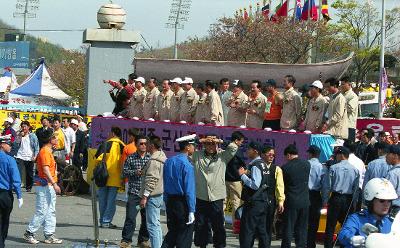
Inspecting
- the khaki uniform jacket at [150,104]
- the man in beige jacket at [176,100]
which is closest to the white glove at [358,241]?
the man in beige jacket at [176,100]

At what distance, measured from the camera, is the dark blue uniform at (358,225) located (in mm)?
8070

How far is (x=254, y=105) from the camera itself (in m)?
18.6

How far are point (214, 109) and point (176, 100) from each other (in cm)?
150

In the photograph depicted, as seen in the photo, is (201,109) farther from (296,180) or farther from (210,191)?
(210,191)

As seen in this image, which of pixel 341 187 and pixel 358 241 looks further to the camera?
pixel 341 187

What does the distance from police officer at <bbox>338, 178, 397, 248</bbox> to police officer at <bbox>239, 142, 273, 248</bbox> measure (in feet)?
19.5

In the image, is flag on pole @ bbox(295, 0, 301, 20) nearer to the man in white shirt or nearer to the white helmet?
the man in white shirt

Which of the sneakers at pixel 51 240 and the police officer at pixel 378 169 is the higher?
the police officer at pixel 378 169

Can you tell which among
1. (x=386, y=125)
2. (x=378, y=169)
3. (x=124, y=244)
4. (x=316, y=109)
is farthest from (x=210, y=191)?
(x=386, y=125)

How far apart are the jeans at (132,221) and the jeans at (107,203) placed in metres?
2.10

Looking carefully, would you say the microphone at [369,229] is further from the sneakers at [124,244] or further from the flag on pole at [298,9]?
the flag on pole at [298,9]

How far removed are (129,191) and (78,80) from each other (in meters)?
46.4

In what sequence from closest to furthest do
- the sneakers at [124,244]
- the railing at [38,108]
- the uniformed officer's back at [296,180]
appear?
1. the uniformed officer's back at [296,180]
2. the sneakers at [124,244]
3. the railing at [38,108]

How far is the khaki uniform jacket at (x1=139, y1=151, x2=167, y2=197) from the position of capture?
1456 centimetres
